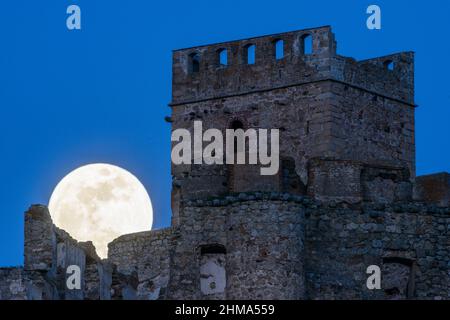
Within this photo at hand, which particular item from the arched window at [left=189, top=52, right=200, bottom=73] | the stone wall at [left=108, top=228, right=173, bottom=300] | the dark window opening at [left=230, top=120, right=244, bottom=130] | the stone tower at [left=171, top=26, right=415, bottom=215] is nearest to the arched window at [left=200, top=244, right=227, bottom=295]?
the stone wall at [left=108, top=228, right=173, bottom=300]

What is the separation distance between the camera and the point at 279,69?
5616cm

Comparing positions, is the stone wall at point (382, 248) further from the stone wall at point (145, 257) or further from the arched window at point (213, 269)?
the stone wall at point (145, 257)

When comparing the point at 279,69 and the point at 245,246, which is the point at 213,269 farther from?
the point at 279,69

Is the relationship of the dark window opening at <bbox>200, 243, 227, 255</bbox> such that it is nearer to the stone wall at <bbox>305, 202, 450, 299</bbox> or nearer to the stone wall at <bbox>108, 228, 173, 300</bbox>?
the stone wall at <bbox>305, 202, 450, 299</bbox>

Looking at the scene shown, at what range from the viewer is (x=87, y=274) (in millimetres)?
41156

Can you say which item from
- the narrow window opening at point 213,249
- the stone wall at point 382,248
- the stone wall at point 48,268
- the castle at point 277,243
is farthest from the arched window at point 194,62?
Result: the narrow window opening at point 213,249

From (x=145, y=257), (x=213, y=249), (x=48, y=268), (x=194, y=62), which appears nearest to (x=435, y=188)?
(x=213, y=249)

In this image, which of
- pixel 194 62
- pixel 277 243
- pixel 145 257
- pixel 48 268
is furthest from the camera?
pixel 194 62

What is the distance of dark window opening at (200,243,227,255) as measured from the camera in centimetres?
4059

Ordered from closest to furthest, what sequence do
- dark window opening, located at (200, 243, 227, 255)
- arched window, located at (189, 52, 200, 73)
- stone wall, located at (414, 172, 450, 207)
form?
dark window opening, located at (200, 243, 227, 255), stone wall, located at (414, 172, 450, 207), arched window, located at (189, 52, 200, 73)

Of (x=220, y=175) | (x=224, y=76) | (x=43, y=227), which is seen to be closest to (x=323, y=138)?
(x=224, y=76)

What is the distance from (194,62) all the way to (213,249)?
17.9m

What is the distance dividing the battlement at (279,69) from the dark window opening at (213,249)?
15.2 m
